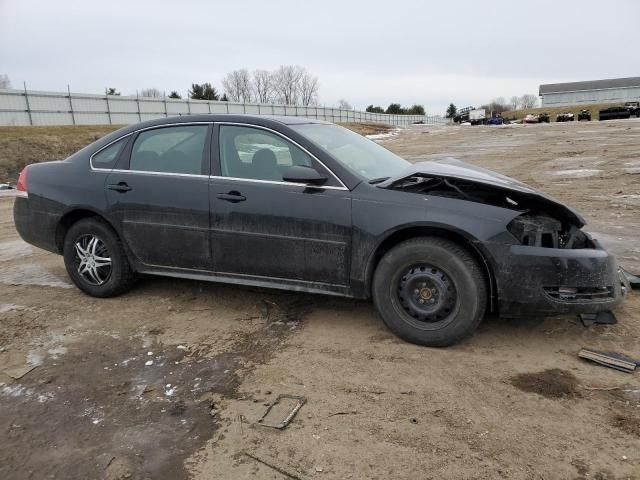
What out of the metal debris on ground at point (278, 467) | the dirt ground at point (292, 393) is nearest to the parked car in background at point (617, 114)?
the dirt ground at point (292, 393)

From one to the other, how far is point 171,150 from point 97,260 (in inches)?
48.8

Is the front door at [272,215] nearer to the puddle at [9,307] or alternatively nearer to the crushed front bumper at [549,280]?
the crushed front bumper at [549,280]

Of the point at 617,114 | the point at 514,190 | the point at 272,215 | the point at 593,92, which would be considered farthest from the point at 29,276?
the point at 593,92

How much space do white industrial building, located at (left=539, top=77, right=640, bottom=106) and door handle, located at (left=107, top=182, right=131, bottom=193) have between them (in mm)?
100763

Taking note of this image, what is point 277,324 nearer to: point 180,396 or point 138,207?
point 180,396

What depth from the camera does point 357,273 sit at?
3807 millimetres

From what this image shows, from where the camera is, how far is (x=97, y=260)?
4762 mm

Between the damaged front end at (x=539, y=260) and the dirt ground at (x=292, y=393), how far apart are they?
1.22 feet

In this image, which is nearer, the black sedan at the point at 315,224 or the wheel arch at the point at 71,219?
the black sedan at the point at 315,224

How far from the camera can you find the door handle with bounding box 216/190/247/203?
13.4 ft

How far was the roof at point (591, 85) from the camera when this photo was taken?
91562 millimetres

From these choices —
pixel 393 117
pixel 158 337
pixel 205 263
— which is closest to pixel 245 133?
pixel 205 263

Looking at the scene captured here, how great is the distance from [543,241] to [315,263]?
160 cm

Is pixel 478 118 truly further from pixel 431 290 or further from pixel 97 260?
pixel 431 290
